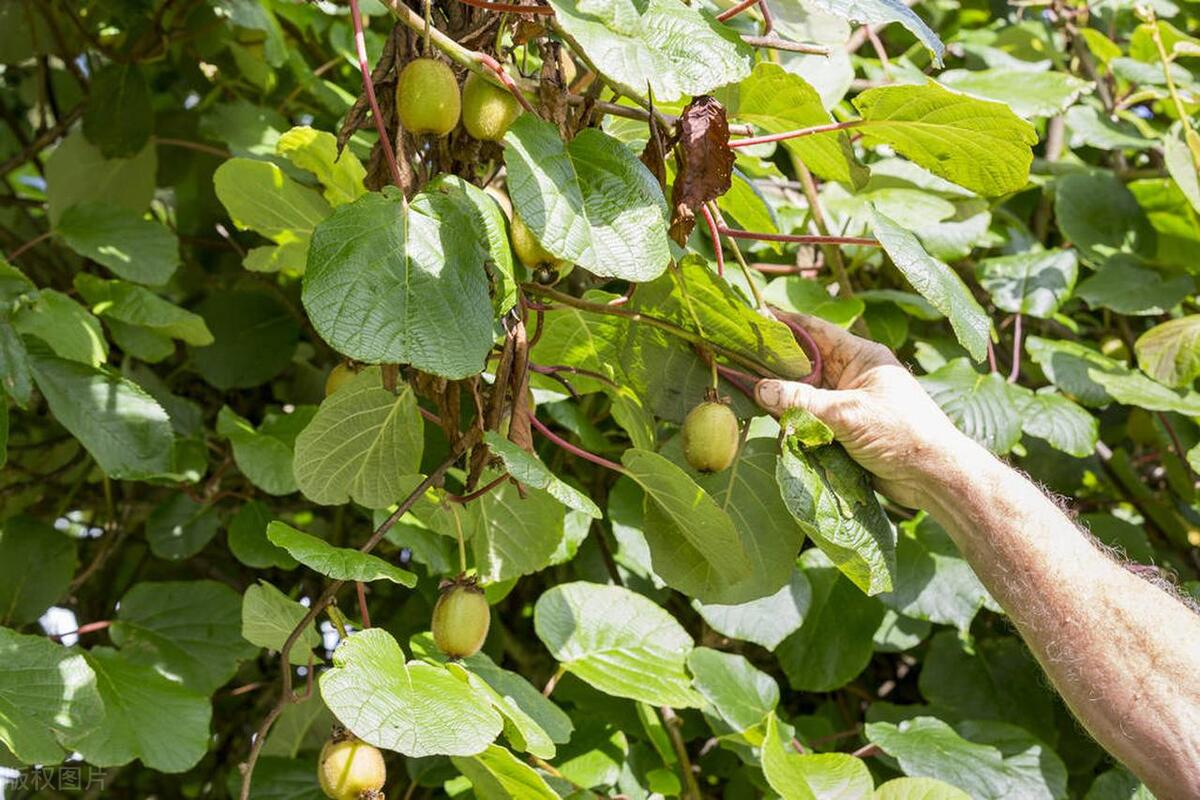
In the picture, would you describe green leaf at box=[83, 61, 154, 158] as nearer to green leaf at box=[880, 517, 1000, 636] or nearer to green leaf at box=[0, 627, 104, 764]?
green leaf at box=[0, 627, 104, 764]

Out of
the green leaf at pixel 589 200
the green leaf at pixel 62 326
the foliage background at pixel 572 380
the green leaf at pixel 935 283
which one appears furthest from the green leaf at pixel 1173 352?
the green leaf at pixel 62 326

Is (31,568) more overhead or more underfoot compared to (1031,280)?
more underfoot

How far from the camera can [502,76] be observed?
94 cm

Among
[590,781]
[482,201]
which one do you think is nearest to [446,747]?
[482,201]

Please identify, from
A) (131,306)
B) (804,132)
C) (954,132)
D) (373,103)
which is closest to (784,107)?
(804,132)

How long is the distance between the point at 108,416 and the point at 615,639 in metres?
0.59

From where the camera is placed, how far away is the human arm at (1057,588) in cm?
115

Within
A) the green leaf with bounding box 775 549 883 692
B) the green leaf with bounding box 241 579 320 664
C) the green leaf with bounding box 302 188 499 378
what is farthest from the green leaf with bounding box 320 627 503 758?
the green leaf with bounding box 775 549 883 692

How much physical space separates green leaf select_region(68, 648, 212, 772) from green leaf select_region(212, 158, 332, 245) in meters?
0.47

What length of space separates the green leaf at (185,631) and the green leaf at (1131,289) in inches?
48.0

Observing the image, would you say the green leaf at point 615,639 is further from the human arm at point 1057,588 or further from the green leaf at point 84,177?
the green leaf at point 84,177

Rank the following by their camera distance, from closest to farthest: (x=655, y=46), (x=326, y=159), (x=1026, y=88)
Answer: (x=655, y=46)
(x=326, y=159)
(x=1026, y=88)

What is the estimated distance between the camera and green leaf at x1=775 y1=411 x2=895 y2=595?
3.43 ft

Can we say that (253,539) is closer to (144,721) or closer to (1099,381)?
(144,721)
